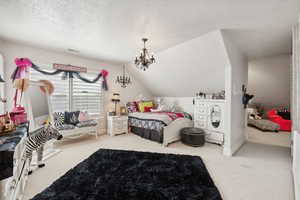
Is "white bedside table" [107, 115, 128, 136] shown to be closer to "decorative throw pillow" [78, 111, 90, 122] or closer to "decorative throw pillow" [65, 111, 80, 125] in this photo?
"decorative throw pillow" [78, 111, 90, 122]

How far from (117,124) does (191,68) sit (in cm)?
292

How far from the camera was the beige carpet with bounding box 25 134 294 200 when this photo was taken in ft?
5.38

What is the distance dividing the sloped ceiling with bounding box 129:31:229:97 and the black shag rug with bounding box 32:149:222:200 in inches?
87.1

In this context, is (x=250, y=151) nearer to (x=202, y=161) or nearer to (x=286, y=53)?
(x=202, y=161)

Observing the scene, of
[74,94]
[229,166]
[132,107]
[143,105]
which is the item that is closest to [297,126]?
[229,166]

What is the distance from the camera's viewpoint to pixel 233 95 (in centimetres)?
271

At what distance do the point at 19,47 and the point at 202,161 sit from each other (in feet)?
15.8

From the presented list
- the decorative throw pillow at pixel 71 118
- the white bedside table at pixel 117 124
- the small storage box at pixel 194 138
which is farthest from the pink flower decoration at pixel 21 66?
the small storage box at pixel 194 138

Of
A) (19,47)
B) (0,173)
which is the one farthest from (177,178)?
(19,47)

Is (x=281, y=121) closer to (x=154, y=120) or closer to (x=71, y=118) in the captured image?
(x=154, y=120)

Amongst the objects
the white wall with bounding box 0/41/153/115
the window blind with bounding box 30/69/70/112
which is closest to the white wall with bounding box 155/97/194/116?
the white wall with bounding box 0/41/153/115

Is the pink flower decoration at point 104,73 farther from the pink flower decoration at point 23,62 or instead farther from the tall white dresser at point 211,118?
the tall white dresser at point 211,118

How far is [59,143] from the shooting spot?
3262 mm

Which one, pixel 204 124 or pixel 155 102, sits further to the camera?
pixel 155 102
